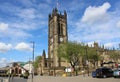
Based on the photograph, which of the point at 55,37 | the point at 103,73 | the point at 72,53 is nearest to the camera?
the point at 103,73

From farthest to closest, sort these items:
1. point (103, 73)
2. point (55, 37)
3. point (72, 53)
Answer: point (55, 37), point (72, 53), point (103, 73)

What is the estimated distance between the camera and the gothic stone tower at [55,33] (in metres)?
120

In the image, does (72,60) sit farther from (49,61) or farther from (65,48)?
A: (49,61)

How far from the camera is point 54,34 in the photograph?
12306 centimetres

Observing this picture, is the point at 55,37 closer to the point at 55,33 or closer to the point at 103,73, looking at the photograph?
the point at 55,33

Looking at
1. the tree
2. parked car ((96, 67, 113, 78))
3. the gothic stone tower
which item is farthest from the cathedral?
parked car ((96, 67, 113, 78))

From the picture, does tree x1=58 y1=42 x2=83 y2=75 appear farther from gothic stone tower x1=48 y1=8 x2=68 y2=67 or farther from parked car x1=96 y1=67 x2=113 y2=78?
parked car x1=96 y1=67 x2=113 y2=78

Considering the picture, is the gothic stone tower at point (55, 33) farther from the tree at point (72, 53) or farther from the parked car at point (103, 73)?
the parked car at point (103, 73)

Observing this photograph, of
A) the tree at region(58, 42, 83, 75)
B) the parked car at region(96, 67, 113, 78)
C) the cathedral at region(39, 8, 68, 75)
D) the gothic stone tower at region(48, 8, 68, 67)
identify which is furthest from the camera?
the gothic stone tower at region(48, 8, 68, 67)

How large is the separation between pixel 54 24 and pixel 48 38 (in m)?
9.86

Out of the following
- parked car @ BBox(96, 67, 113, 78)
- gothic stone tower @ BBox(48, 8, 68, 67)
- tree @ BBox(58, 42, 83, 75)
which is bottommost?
parked car @ BBox(96, 67, 113, 78)

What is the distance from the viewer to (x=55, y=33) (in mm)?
122812

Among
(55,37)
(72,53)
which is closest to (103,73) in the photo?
(72,53)

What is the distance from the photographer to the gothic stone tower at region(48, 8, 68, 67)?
119525mm
